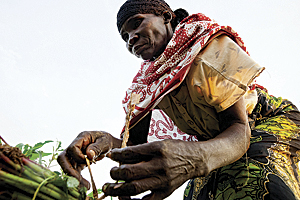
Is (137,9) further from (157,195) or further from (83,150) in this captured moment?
(157,195)

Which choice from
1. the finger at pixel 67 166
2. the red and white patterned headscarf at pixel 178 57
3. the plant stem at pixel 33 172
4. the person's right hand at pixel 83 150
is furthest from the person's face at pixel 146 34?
the plant stem at pixel 33 172

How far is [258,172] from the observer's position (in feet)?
3.60

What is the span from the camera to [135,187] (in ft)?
2.21

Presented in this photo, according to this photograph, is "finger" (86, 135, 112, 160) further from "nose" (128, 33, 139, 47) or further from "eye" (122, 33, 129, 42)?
"eye" (122, 33, 129, 42)

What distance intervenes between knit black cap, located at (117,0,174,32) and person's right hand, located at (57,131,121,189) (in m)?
0.78

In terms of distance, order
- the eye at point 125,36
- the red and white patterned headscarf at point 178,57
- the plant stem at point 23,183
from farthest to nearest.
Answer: the eye at point 125,36, the red and white patterned headscarf at point 178,57, the plant stem at point 23,183

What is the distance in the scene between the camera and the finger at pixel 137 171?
687mm

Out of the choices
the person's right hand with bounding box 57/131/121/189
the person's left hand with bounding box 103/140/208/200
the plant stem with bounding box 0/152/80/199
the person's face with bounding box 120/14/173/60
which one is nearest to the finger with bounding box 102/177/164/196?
the person's left hand with bounding box 103/140/208/200

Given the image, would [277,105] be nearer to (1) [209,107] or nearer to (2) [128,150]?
(1) [209,107]

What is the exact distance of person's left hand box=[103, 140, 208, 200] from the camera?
2.26 feet

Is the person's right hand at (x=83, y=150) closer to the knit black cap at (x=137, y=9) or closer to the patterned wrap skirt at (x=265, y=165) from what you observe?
the patterned wrap skirt at (x=265, y=165)

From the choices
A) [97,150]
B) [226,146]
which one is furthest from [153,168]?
[97,150]

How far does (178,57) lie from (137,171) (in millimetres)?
751

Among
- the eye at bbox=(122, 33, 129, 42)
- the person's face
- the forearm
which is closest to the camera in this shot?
the forearm
